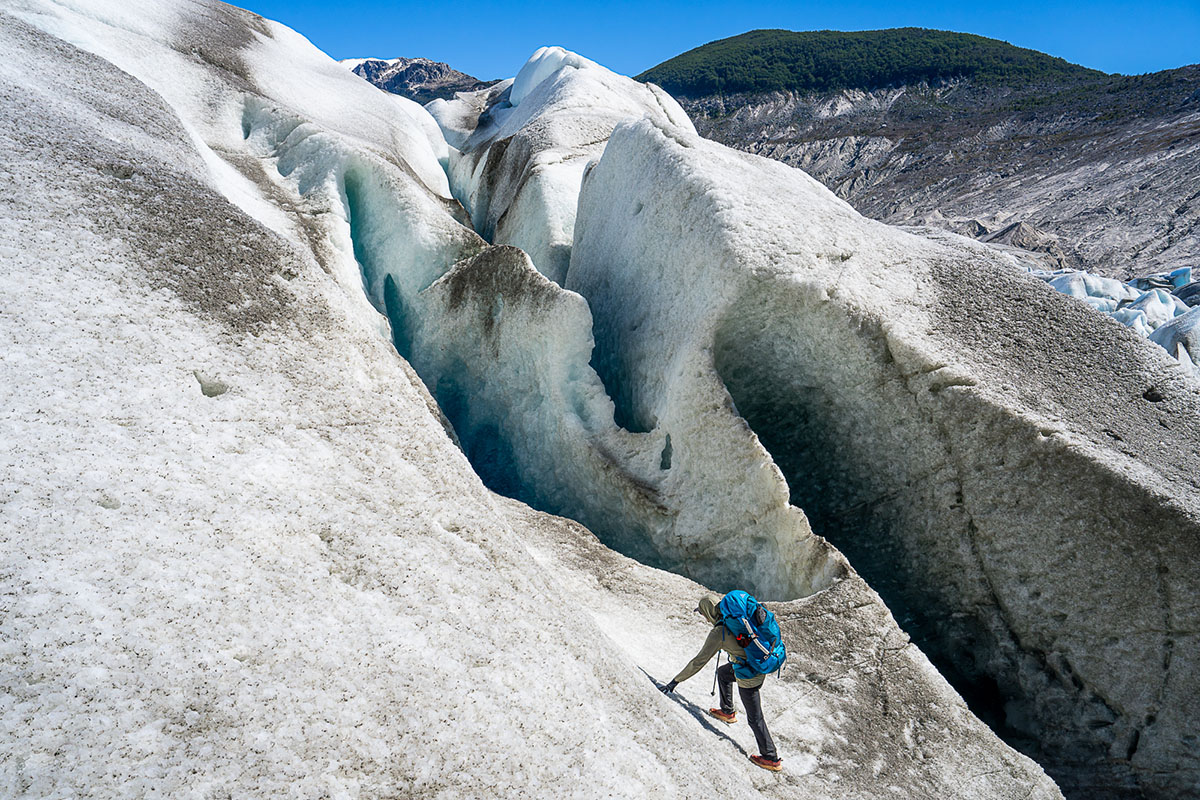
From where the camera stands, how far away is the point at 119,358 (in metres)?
4.95

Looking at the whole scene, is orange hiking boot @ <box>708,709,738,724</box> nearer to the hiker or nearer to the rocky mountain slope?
the hiker

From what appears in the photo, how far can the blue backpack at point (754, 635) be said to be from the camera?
17.8 feet

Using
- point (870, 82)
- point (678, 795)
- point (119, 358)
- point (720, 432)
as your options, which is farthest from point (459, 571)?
point (870, 82)

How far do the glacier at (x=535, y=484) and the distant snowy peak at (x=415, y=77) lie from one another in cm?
5719

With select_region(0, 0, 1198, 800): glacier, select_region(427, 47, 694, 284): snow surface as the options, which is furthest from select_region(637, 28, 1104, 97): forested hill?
select_region(0, 0, 1198, 800): glacier

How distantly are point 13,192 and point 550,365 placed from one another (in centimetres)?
619

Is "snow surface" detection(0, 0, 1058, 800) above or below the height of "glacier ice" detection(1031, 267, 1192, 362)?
below

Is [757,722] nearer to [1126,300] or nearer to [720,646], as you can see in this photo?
[720,646]

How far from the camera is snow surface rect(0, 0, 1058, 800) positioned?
3436mm

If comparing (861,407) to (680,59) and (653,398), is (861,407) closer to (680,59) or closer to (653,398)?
(653,398)

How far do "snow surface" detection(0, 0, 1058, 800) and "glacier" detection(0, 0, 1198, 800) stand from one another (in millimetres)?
24

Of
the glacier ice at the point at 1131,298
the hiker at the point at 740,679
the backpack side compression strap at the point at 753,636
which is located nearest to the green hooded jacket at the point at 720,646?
the hiker at the point at 740,679

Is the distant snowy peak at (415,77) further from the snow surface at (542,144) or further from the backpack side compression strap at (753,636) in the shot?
the backpack side compression strap at (753,636)

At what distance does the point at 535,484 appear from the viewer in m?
10.8
